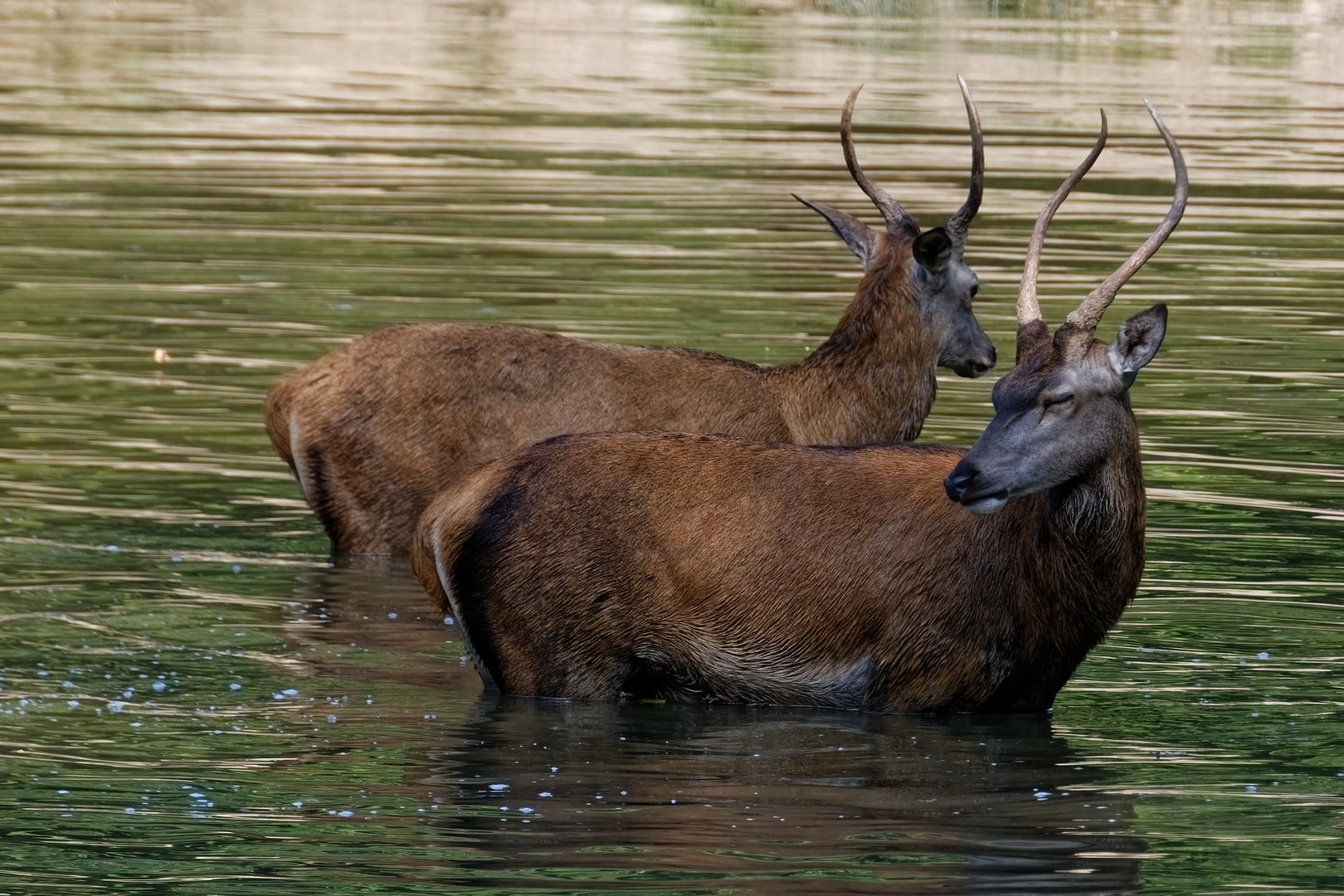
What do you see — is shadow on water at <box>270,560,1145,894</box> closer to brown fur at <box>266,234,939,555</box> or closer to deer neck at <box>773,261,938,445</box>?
brown fur at <box>266,234,939,555</box>

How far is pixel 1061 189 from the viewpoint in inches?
344

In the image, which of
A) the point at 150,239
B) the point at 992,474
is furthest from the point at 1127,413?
the point at 150,239

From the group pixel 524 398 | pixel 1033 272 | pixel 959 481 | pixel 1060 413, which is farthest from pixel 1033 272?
pixel 524 398

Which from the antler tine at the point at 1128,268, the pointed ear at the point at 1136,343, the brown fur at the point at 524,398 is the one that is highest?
the antler tine at the point at 1128,268

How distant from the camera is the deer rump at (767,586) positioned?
836 centimetres

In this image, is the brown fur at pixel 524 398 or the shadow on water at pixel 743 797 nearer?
the shadow on water at pixel 743 797

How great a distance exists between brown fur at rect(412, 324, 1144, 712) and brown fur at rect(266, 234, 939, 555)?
2.21m

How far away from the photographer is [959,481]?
8.02 m

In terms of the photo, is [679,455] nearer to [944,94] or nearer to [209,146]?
[209,146]

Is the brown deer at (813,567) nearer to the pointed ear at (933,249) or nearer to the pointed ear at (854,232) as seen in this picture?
the pointed ear at (933,249)

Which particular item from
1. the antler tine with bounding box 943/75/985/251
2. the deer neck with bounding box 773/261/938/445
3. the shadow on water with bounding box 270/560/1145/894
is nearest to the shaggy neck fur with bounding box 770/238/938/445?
the deer neck with bounding box 773/261/938/445

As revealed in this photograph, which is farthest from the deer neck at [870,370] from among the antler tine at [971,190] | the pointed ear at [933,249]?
the antler tine at [971,190]

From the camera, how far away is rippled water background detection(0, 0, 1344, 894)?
290 inches

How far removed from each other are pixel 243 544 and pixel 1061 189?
423cm
